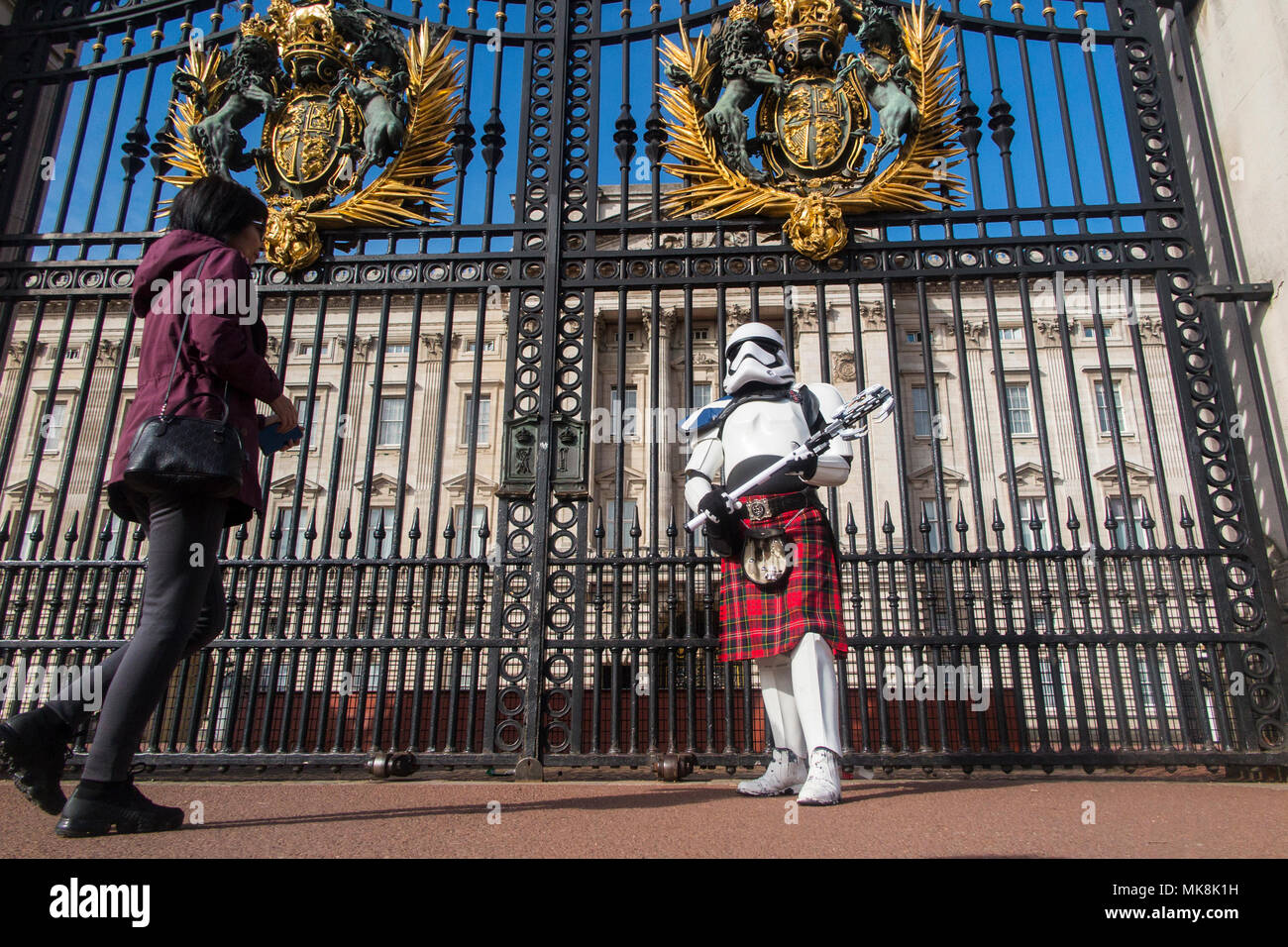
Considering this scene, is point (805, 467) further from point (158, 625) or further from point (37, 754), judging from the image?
point (37, 754)

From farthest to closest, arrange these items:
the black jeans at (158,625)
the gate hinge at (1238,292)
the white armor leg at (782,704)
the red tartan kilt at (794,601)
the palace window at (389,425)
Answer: the palace window at (389,425) → the gate hinge at (1238,292) → the white armor leg at (782,704) → the red tartan kilt at (794,601) → the black jeans at (158,625)

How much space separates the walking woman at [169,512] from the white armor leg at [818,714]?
2640mm

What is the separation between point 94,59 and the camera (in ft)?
25.9

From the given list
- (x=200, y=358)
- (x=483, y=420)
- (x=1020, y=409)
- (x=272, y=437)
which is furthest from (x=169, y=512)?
(x=1020, y=409)

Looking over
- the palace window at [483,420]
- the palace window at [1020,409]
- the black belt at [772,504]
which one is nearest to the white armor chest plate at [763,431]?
the black belt at [772,504]

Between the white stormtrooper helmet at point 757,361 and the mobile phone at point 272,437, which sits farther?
the white stormtrooper helmet at point 757,361

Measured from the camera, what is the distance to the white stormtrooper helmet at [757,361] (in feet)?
15.9

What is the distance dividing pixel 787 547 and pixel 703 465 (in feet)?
2.41

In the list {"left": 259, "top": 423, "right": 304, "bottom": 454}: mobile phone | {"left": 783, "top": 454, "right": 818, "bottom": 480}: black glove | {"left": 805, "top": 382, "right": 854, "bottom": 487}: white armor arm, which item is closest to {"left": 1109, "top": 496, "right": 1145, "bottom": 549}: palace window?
{"left": 805, "top": 382, "right": 854, "bottom": 487}: white armor arm

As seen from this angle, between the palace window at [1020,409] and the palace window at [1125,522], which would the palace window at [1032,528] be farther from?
the palace window at [1020,409]

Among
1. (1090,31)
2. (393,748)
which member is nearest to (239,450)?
Answer: (393,748)

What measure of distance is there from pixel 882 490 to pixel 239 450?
54.2ft

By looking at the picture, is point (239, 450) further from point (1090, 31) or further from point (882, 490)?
point (882, 490)

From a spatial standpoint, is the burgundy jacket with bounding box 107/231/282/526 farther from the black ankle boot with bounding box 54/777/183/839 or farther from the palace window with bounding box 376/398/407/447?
the palace window with bounding box 376/398/407/447
